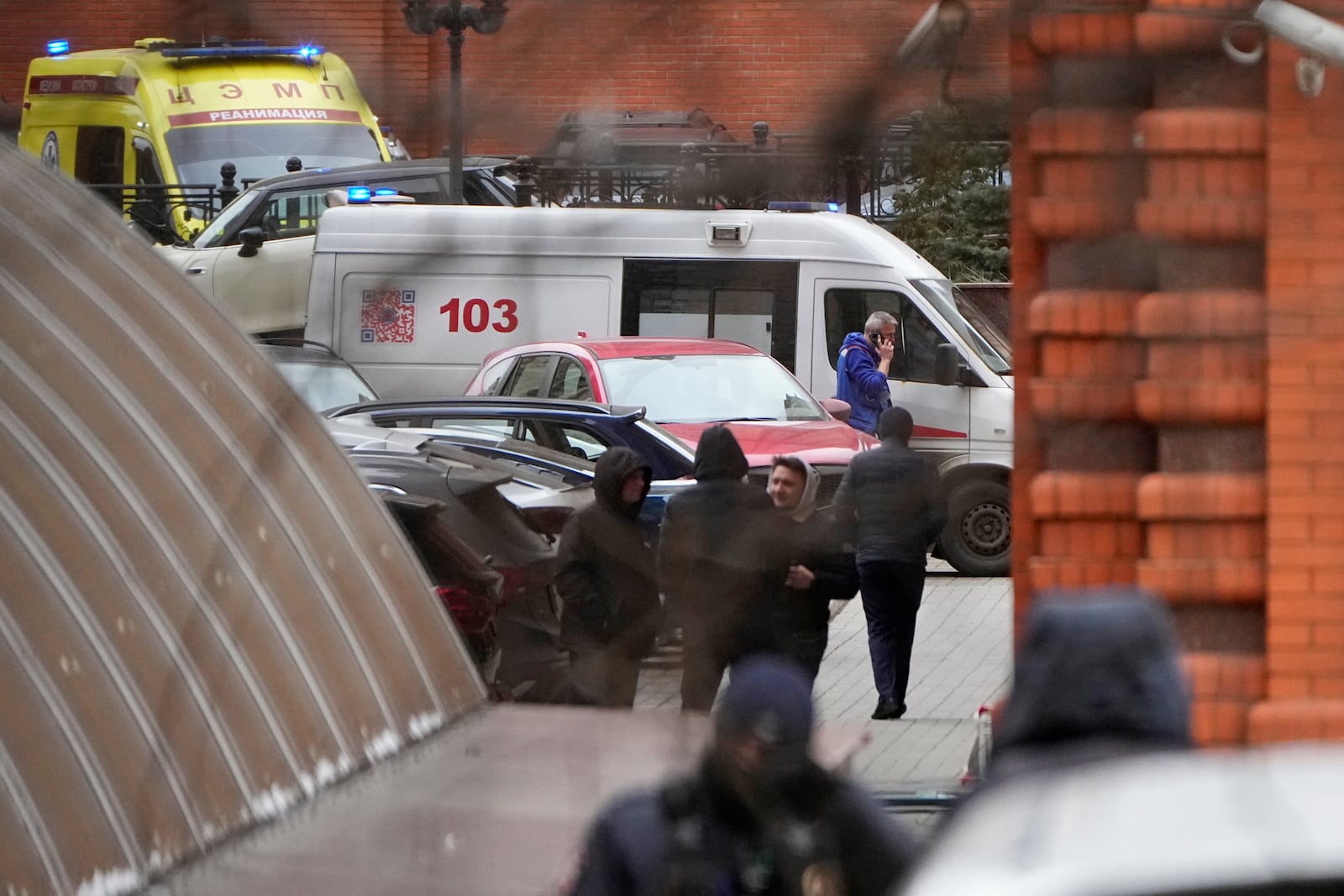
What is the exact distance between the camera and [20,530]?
4.67 metres

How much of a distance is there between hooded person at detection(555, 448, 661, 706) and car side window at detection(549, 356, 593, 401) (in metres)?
4.86

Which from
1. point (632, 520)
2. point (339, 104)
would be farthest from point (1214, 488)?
point (632, 520)

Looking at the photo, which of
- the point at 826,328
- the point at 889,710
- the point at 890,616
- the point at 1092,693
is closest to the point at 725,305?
the point at 826,328

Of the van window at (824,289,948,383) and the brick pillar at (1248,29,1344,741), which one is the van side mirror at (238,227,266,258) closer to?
the brick pillar at (1248,29,1344,741)

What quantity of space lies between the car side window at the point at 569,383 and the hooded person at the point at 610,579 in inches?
191

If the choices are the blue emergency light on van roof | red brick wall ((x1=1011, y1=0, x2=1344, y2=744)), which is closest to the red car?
red brick wall ((x1=1011, y1=0, x2=1344, y2=744))

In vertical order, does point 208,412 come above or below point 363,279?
below

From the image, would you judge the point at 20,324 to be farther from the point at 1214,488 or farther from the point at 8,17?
the point at 1214,488

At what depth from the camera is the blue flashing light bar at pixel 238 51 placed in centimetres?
243

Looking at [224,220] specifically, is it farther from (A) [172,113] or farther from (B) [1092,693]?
(B) [1092,693]

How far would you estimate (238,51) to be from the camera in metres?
2.74

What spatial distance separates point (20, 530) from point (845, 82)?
118 inches

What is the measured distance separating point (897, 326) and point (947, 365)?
116 cm

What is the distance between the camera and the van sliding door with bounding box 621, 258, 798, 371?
14.1 m
